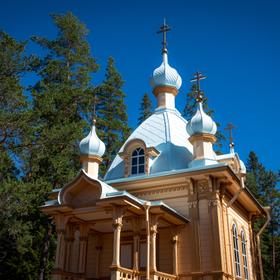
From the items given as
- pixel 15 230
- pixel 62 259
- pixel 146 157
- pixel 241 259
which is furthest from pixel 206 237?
pixel 15 230

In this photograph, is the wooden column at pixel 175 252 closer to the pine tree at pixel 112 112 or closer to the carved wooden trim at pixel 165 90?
the carved wooden trim at pixel 165 90

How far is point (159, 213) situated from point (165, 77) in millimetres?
9510

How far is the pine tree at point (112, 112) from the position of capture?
2648cm

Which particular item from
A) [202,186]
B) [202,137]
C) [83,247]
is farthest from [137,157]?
[83,247]

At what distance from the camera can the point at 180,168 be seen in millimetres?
14797

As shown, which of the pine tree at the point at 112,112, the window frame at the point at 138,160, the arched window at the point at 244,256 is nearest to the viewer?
the arched window at the point at 244,256

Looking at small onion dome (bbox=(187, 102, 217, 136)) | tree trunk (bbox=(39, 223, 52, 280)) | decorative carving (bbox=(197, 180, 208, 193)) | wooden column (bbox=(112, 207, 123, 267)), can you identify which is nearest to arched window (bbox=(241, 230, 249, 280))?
decorative carving (bbox=(197, 180, 208, 193))

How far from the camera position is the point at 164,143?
15.9 meters

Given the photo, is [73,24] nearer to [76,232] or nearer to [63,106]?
[63,106]

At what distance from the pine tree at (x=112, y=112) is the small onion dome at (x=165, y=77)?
6.53 meters

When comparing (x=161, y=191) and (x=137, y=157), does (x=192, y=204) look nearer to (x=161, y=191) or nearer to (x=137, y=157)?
(x=161, y=191)

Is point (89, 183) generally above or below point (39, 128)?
below

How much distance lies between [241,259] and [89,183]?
6.52 meters

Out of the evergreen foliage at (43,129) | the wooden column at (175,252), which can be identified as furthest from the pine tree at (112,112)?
the wooden column at (175,252)
